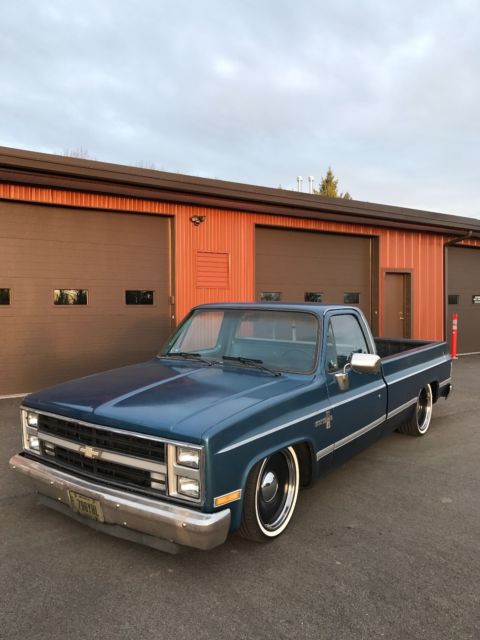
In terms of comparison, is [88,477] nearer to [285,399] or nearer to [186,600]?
[186,600]

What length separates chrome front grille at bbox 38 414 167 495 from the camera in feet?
9.00

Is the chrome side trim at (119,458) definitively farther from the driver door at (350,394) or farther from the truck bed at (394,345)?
A: the truck bed at (394,345)

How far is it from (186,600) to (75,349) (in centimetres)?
651

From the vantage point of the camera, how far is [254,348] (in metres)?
4.03

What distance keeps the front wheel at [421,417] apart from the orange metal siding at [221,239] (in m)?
4.96

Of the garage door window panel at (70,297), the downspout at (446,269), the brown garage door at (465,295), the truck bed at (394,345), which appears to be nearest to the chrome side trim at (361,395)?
the truck bed at (394,345)

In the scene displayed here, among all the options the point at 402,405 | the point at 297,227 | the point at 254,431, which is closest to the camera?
the point at 254,431

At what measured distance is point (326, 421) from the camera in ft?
11.7

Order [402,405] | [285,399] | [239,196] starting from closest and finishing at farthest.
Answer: [285,399] < [402,405] < [239,196]

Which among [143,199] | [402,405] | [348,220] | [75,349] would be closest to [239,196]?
[143,199]

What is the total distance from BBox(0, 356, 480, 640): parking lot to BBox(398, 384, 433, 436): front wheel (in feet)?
5.07

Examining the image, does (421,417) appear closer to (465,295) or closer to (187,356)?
(187,356)

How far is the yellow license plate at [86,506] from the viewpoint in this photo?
2.81m

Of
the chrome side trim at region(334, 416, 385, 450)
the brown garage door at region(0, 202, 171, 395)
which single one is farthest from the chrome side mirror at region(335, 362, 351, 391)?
the brown garage door at region(0, 202, 171, 395)
